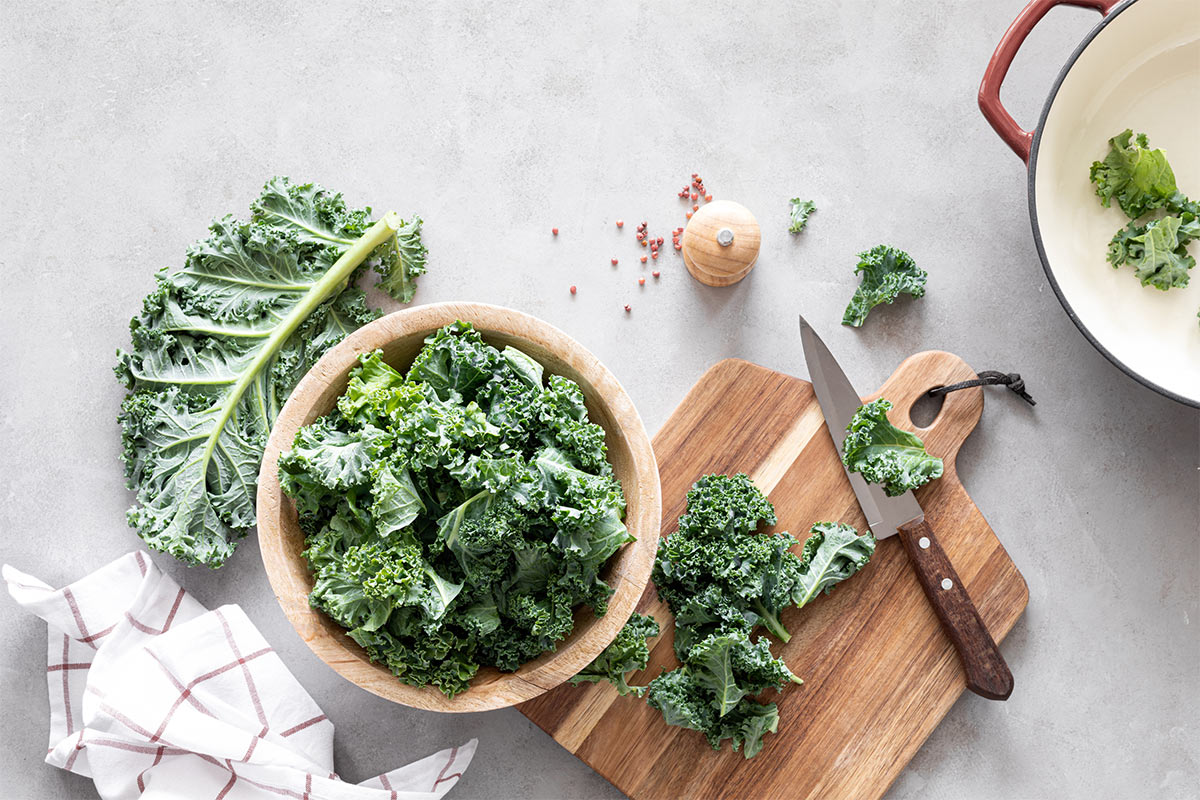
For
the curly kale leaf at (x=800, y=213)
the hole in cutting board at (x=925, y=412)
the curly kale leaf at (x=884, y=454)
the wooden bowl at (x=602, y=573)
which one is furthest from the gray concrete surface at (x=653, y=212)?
the wooden bowl at (x=602, y=573)

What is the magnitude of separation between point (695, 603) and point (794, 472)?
44cm

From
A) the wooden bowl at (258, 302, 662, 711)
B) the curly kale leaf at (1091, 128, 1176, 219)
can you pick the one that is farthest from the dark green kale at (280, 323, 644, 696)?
the curly kale leaf at (1091, 128, 1176, 219)

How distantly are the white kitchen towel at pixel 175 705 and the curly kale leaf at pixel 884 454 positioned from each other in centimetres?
122

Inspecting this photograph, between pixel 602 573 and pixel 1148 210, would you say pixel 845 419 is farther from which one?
pixel 1148 210

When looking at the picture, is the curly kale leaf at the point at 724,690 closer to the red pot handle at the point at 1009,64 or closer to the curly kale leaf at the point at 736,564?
the curly kale leaf at the point at 736,564

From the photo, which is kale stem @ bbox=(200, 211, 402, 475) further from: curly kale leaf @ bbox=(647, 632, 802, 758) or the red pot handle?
the red pot handle

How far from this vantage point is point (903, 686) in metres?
2.35

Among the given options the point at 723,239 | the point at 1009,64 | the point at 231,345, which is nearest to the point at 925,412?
the point at 723,239

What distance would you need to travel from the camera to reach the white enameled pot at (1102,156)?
7.76 ft

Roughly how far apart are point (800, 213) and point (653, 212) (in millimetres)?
392

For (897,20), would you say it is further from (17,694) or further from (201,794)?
(17,694)

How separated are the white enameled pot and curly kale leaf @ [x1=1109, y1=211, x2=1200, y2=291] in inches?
1.4

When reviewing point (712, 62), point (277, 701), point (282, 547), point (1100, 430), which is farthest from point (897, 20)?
point (277, 701)

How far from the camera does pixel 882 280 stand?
8.00 feet
